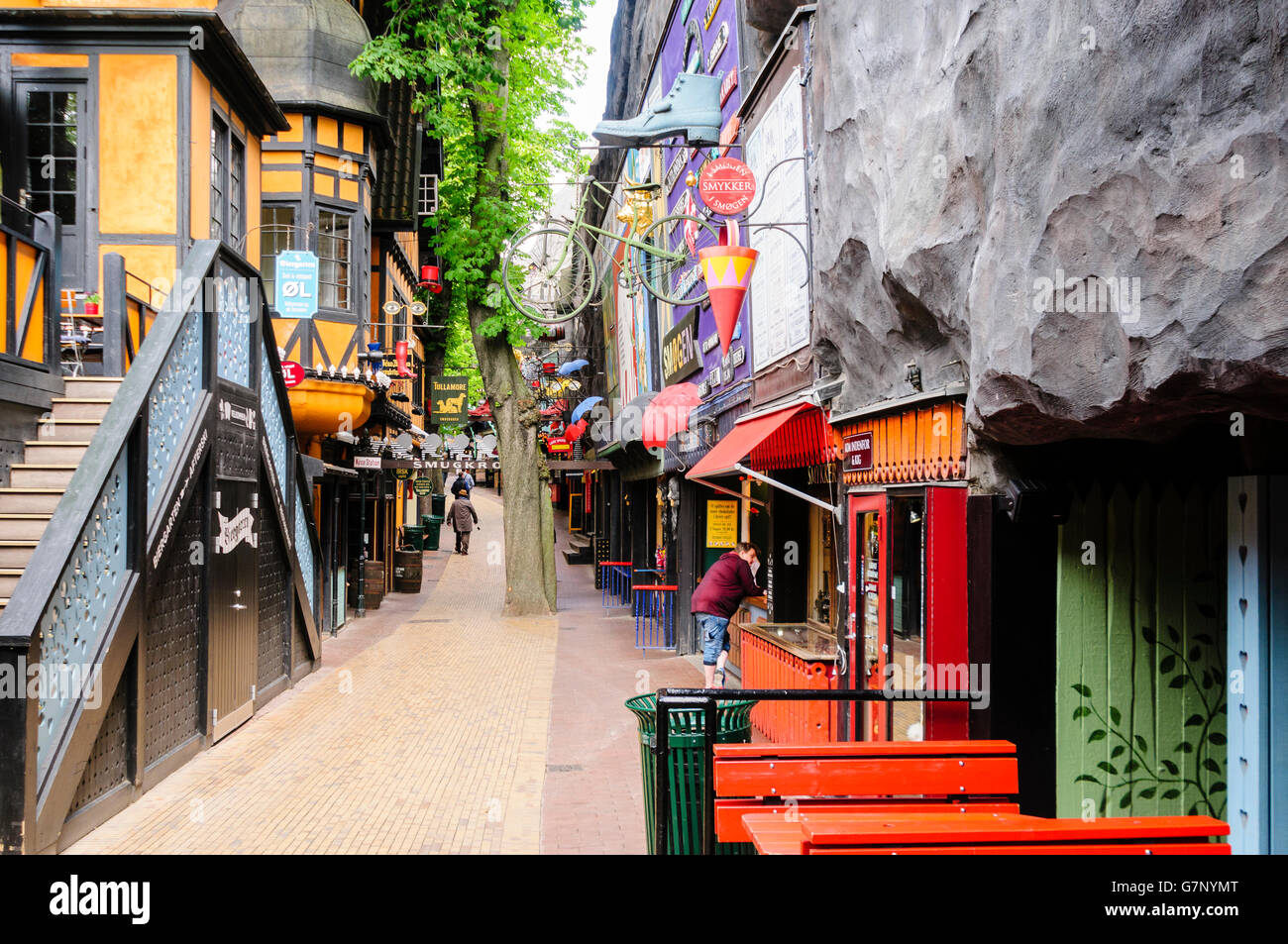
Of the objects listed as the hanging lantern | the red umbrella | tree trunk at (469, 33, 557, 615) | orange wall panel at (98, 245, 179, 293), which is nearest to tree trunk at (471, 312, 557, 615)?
tree trunk at (469, 33, 557, 615)

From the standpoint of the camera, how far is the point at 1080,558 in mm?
5402

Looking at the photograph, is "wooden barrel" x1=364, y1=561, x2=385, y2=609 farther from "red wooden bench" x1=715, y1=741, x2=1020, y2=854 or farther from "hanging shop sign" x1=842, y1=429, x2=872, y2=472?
"red wooden bench" x1=715, y1=741, x2=1020, y2=854

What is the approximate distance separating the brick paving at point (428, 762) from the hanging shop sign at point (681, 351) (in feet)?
14.7

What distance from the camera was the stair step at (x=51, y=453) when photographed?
29.7ft

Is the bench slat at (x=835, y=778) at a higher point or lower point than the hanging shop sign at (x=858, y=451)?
lower

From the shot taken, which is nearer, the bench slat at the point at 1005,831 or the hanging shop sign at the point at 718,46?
the bench slat at the point at 1005,831

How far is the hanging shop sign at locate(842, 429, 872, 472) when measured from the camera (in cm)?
765

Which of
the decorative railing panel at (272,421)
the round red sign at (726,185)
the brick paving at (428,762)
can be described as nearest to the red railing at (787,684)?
the brick paving at (428,762)

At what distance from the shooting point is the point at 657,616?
1764cm

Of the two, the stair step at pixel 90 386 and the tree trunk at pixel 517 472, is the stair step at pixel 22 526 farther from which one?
the tree trunk at pixel 517 472

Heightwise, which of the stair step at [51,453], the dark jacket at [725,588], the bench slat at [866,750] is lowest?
the bench slat at [866,750]

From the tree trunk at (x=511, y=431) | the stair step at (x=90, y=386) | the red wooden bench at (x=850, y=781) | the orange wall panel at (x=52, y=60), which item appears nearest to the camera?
the red wooden bench at (x=850, y=781)

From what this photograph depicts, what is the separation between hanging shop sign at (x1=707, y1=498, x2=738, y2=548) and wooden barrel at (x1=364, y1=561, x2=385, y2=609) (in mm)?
8465

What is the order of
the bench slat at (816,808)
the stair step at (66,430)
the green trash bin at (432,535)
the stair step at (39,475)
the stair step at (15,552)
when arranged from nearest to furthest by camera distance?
the bench slat at (816,808) → the stair step at (15,552) → the stair step at (39,475) → the stair step at (66,430) → the green trash bin at (432,535)
